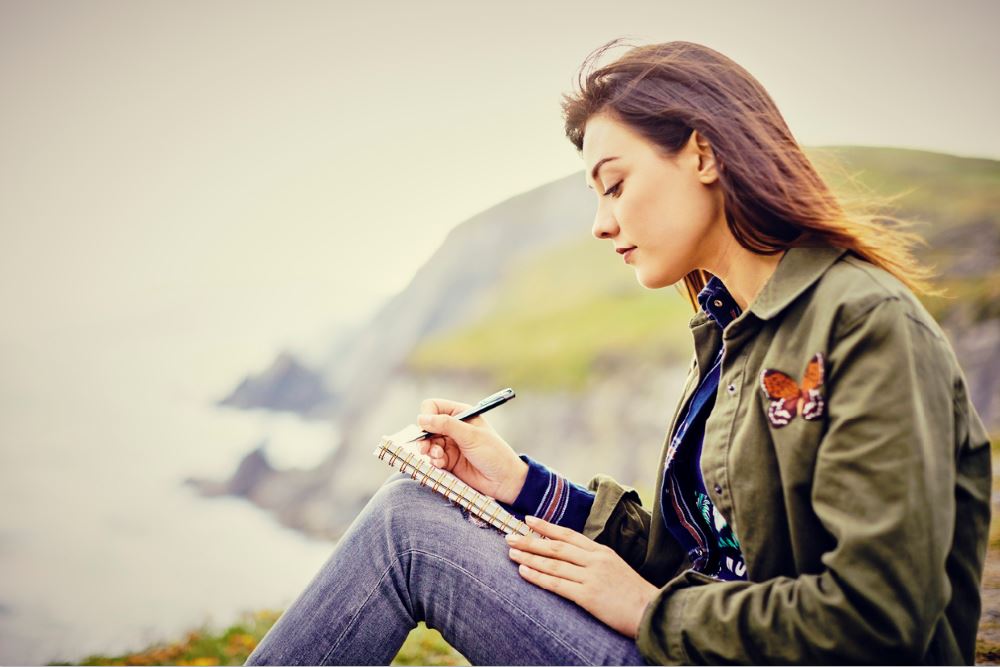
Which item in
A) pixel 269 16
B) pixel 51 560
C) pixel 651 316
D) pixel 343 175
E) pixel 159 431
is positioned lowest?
pixel 51 560

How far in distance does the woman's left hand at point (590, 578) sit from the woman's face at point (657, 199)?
19.8 inches

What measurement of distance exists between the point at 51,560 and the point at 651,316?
3169 millimetres

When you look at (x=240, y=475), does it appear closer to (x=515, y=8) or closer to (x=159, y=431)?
(x=159, y=431)

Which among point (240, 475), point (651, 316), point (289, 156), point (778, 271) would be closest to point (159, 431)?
point (240, 475)

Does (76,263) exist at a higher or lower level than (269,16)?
lower

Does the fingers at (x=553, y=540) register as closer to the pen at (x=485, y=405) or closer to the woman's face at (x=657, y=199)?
the pen at (x=485, y=405)

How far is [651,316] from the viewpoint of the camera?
13.6 ft

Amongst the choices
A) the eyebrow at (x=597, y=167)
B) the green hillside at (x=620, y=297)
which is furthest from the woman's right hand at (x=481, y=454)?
the green hillside at (x=620, y=297)

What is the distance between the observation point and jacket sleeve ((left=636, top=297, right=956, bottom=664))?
89cm

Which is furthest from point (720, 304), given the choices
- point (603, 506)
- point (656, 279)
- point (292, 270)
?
point (292, 270)

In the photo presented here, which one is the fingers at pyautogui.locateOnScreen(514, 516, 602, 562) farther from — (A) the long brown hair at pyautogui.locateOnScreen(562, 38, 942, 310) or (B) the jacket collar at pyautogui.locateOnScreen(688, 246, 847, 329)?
(A) the long brown hair at pyautogui.locateOnScreen(562, 38, 942, 310)

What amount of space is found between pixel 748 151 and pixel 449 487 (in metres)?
0.77

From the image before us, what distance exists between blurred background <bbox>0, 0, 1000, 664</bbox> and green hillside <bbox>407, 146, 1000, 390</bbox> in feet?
0.05

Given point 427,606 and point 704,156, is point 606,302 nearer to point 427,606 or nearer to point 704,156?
point 704,156
